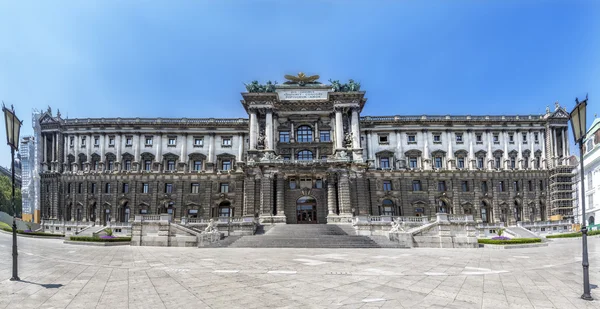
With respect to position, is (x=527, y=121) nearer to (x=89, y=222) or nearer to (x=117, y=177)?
(x=117, y=177)

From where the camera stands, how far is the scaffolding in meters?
62.1

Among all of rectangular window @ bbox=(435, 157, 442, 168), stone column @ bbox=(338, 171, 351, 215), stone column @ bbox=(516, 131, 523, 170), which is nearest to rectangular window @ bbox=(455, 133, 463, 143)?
rectangular window @ bbox=(435, 157, 442, 168)

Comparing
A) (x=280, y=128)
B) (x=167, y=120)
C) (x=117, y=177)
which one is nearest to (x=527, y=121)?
(x=280, y=128)

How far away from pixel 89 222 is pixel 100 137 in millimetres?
14090

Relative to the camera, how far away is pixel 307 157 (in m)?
60.9

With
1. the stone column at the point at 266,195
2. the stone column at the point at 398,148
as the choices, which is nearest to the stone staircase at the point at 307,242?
the stone column at the point at 266,195

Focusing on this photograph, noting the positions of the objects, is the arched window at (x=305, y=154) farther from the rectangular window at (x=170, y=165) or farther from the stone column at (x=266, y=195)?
the rectangular window at (x=170, y=165)

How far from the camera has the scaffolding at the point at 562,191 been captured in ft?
204

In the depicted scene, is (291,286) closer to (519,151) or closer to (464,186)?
(464,186)

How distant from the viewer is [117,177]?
6519 centimetres

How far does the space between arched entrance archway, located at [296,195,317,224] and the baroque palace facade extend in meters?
2.33

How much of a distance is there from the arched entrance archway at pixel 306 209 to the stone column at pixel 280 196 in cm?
270

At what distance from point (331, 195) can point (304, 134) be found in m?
11.5

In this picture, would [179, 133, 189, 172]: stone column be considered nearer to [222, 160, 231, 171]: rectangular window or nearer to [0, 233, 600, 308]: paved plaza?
[222, 160, 231, 171]: rectangular window
